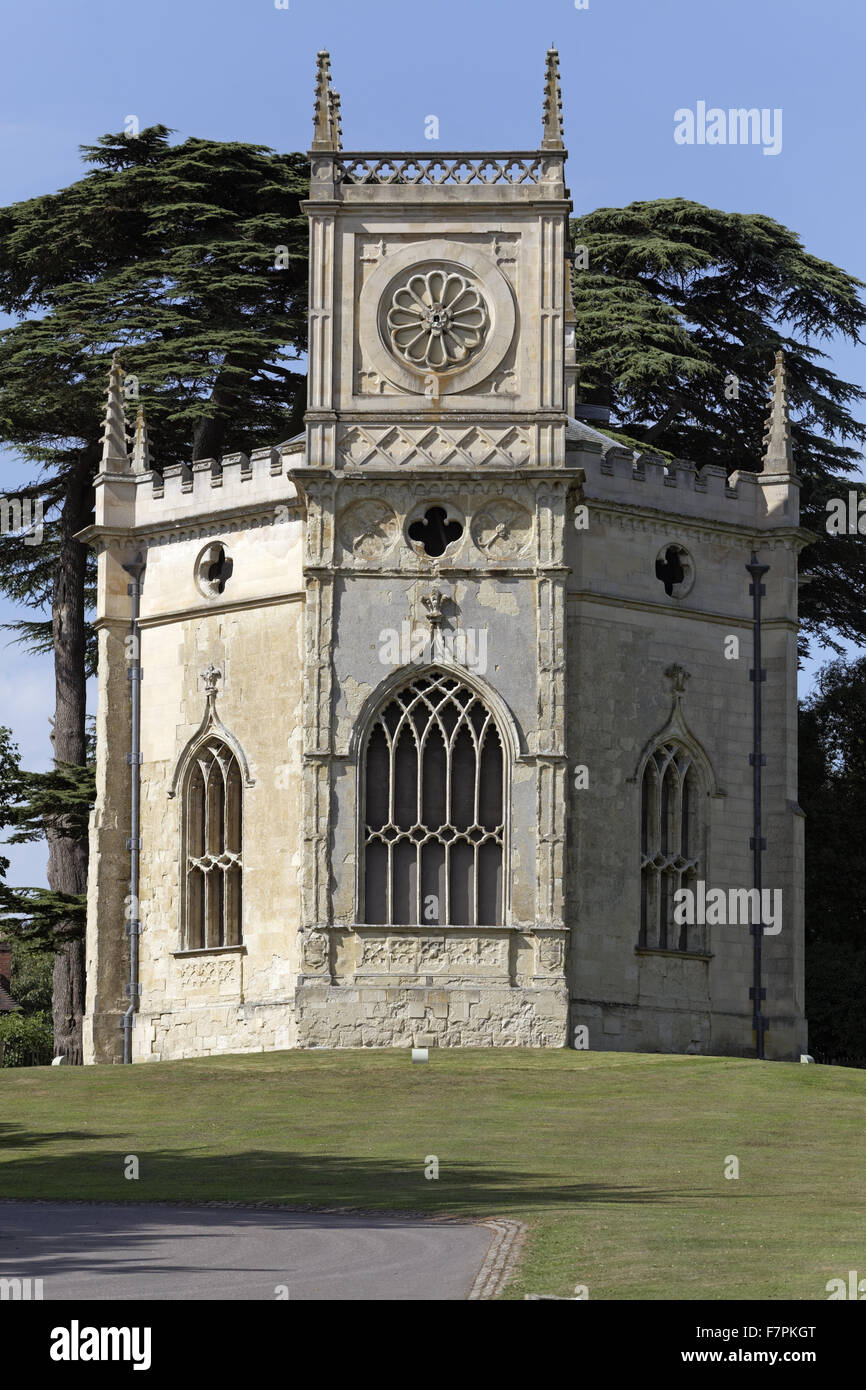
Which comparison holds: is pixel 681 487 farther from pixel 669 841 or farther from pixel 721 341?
pixel 721 341

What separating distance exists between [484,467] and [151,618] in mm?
6723

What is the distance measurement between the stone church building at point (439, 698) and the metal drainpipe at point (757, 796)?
13 cm

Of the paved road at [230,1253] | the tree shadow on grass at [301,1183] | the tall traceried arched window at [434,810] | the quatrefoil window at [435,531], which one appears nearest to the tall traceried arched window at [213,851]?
the tall traceried arched window at [434,810]

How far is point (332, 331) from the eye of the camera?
36812 millimetres

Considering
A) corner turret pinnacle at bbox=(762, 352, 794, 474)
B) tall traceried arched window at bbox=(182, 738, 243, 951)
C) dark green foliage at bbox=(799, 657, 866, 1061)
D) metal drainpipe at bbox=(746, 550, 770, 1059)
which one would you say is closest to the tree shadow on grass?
tall traceried arched window at bbox=(182, 738, 243, 951)

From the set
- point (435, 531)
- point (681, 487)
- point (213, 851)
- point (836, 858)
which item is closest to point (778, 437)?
point (681, 487)

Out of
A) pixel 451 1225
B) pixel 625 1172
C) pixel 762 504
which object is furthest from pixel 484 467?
pixel 451 1225

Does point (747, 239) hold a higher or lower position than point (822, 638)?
higher

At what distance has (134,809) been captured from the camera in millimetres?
39094

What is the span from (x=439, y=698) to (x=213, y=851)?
15.7 feet

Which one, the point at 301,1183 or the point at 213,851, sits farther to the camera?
the point at 213,851

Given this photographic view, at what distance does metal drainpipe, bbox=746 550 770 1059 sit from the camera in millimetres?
38094

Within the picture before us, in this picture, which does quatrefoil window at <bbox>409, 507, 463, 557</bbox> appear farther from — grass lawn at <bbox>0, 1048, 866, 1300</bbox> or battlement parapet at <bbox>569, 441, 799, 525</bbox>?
grass lawn at <bbox>0, 1048, 866, 1300</bbox>
